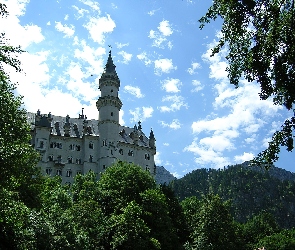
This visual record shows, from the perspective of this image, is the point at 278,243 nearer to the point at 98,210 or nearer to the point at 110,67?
the point at 98,210

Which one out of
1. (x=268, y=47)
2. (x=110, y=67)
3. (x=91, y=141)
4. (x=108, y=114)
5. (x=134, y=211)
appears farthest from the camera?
(x=110, y=67)

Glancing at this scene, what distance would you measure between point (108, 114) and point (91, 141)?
7.49m

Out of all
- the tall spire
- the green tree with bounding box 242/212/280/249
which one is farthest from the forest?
the tall spire

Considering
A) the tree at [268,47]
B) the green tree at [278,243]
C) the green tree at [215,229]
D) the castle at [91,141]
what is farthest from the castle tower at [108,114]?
the tree at [268,47]

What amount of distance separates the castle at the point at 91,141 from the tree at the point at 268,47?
70.4 m

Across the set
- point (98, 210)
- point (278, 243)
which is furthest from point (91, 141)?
point (98, 210)

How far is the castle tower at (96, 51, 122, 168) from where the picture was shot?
8575cm

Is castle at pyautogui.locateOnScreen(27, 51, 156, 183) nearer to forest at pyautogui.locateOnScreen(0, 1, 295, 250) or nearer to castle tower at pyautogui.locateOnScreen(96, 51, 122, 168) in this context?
castle tower at pyautogui.locateOnScreen(96, 51, 122, 168)

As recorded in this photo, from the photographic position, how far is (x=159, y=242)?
3978 centimetres

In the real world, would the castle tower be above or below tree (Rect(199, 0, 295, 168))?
above

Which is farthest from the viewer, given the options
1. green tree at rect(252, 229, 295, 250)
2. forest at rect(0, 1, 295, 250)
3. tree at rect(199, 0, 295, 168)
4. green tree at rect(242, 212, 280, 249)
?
green tree at rect(242, 212, 280, 249)

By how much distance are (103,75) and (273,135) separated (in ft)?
263

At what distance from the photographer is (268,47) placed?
13.8 metres

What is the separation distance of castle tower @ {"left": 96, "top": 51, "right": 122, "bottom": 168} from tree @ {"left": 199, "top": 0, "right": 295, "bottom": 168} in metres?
71.9
